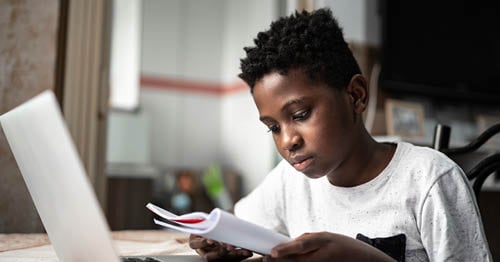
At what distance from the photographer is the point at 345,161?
0.94 metres

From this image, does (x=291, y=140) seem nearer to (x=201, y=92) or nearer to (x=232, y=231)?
(x=232, y=231)

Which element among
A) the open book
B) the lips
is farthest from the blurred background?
the open book

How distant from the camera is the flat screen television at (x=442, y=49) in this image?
2.79 m

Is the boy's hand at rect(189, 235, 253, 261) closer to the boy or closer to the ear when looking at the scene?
the boy

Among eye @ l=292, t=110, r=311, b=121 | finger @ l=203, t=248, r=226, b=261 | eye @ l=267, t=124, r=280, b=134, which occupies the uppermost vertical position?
eye @ l=292, t=110, r=311, b=121

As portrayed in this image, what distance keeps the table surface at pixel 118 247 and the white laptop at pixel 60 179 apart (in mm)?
226

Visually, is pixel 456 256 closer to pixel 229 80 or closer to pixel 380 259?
pixel 380 259

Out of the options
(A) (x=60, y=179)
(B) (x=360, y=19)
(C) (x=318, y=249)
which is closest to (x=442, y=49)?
(B) (x=360, y=19)

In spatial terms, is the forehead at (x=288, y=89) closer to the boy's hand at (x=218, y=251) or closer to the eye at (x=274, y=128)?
the eye at (x=274, y=128)

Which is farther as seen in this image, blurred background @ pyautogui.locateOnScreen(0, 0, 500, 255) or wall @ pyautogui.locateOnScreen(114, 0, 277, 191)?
wall @ pyautogui.locateOnScreen(114, 0, 277, 191)

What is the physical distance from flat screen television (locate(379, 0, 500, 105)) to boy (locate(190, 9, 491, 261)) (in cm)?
188

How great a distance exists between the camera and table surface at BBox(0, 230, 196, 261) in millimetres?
844

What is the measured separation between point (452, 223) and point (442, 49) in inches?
92.1

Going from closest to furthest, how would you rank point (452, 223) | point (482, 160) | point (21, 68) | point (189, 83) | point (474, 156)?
point (452, 223) < point (482, 160) < point (474, 156) < point (21, 68) < point (189, 83)
